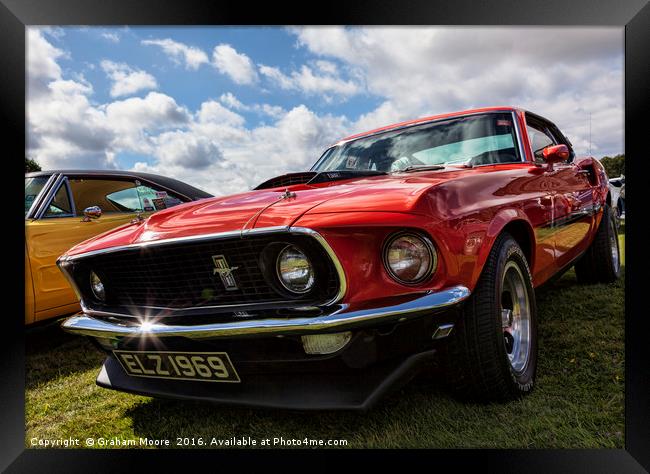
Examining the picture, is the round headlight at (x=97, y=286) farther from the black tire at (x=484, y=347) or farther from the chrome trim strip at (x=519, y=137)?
the chrome trim strip at (x=519, y=137)

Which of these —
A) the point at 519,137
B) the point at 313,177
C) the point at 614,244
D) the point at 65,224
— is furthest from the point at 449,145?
the point at 65,224

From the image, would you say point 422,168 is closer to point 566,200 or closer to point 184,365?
point 566,200

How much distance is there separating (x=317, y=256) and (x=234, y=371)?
1.66ft

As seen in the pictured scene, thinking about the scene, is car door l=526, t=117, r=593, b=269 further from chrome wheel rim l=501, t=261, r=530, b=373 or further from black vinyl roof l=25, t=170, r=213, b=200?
black vinyl roof l=25, t=170, r=213, b=200

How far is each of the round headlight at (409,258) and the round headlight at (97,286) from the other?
1.32m

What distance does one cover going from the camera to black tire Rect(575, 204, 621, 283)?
349cm

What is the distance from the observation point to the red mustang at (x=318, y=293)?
143cm

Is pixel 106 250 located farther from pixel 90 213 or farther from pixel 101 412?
pixel 90 213

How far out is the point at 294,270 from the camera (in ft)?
4.91

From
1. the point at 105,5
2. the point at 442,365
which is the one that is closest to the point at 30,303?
the point at 105,5

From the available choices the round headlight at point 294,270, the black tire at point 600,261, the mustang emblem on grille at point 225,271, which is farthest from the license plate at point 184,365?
the black tire at point 600,261

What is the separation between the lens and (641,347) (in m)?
1.77

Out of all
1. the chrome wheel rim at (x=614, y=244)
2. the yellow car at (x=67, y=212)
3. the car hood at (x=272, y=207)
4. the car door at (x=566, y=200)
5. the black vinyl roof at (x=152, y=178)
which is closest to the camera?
the car hood at (x=272, y=207)

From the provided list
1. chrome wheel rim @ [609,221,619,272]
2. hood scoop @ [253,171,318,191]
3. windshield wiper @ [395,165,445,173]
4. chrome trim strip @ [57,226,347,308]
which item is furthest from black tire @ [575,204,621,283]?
chrome trim strip @ [57,226,347,308]
